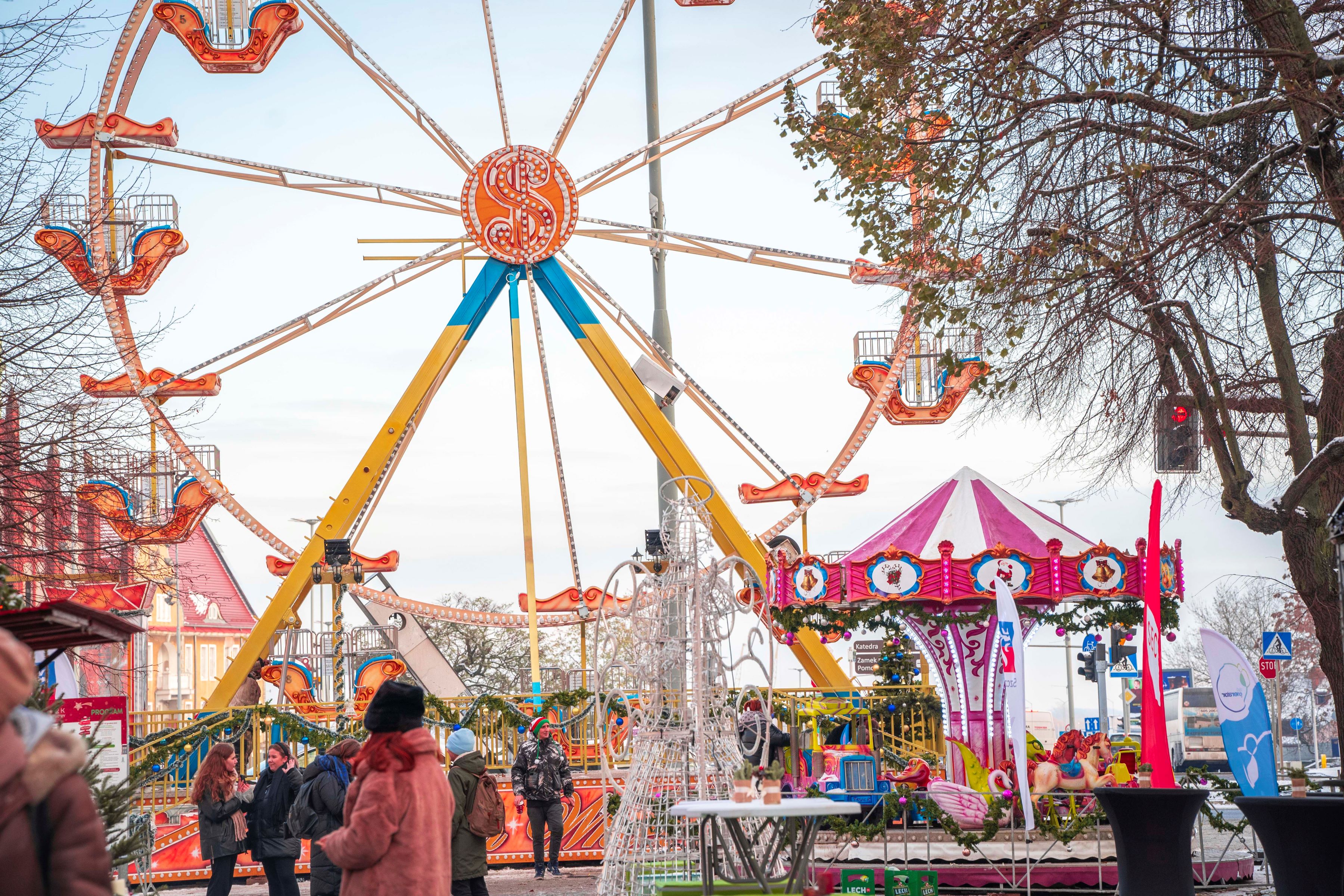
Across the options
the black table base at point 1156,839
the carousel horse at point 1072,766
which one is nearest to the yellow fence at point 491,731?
the carousel horse at point 1072,766

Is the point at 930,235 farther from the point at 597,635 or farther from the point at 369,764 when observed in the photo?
the point at 369,764

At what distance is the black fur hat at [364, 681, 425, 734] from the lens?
5.41m

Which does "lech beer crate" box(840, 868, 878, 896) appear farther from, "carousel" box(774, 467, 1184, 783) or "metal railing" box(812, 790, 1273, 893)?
"carousel" box(774, 467, 1184, 783)

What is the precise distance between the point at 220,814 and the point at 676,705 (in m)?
3.22

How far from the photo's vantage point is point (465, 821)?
8.45 meters

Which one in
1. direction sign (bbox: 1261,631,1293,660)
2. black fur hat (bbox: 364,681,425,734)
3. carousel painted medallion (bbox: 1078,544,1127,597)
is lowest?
black fur hat (bbox: 364,681,425,734)

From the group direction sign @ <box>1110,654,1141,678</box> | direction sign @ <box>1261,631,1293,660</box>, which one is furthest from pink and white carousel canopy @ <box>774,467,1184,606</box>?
direction sign @ <box>1110,654,1141,678</box>

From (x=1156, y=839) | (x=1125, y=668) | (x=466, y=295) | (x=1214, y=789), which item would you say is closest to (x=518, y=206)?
(x=466, y=295)

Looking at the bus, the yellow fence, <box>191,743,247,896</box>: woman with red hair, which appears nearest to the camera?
<box>191,743,247,896</box>: woman with red hair

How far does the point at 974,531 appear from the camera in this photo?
16.2 metres

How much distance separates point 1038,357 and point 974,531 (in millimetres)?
6471

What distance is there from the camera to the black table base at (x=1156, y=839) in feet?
28.7

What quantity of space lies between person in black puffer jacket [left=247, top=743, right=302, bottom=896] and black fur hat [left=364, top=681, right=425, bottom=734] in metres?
4.20

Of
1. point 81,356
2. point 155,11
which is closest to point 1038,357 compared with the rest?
point 81,356
